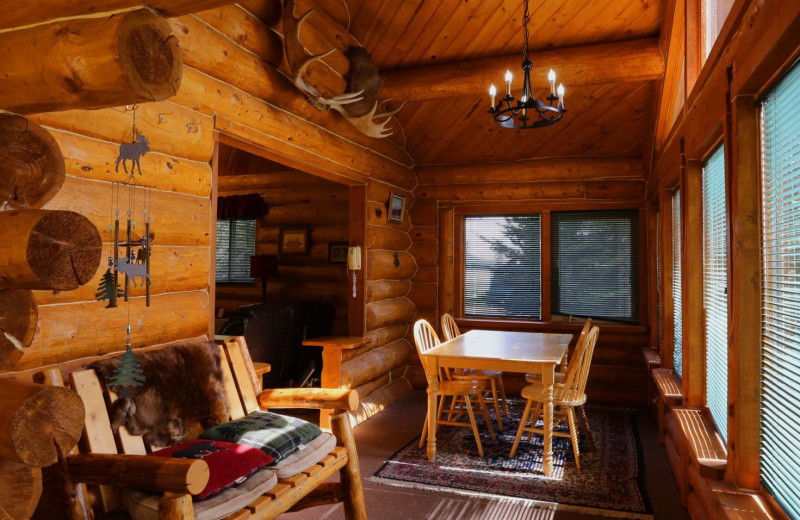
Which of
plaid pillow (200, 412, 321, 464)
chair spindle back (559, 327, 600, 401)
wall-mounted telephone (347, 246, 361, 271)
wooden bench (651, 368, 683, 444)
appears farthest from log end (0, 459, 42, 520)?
wall-mounted telephone (347, 246, 361, 271)

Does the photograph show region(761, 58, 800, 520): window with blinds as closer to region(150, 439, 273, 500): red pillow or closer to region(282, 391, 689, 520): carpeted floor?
region(282, 391, 689, 520): carpeted floor

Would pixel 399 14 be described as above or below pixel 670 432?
above

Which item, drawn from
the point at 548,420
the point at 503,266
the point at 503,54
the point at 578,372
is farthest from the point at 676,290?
the point at 503,54

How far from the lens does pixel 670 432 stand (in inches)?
163

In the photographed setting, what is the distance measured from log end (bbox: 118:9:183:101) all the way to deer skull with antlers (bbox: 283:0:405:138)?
88.1 inches

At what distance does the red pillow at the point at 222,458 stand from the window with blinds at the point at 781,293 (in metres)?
2.04

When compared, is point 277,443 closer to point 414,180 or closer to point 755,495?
point 755,495

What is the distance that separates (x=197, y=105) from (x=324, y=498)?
2.37m

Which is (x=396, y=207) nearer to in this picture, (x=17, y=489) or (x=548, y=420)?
(x=548, y=420)

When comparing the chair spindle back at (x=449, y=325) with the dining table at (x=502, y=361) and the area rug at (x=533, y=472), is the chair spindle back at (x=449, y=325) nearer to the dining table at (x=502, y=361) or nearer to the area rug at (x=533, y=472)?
the dining table at (x=502, y=361)

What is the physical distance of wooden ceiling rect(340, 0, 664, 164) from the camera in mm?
4750

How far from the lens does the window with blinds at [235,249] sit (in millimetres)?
7090

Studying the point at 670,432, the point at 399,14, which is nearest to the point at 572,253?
the point at 670,432

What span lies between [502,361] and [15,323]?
120 inches
